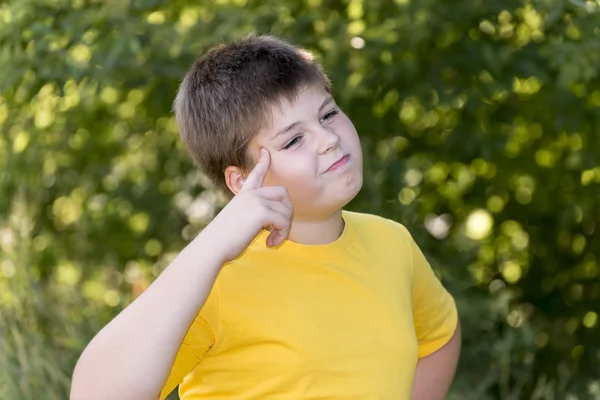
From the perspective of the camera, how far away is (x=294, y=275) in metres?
1.98

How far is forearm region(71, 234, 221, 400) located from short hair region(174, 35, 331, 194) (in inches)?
14.6

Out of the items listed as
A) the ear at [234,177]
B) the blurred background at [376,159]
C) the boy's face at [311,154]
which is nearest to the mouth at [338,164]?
the boy's face at [311,154]

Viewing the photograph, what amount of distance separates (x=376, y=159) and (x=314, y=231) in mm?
1729

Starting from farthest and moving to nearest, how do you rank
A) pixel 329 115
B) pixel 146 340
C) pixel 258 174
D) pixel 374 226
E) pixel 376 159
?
pixel 376 159 → pixel 374 226 → pixel 329 115 → pixel 258 174 → pixel 146 340

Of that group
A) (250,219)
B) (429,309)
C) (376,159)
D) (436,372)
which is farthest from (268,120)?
(376,159)

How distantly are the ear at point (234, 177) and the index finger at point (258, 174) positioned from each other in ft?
0.41

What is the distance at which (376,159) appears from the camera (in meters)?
3.78

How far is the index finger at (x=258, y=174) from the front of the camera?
189cm

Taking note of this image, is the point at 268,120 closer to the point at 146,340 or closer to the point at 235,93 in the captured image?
the point at 235,93

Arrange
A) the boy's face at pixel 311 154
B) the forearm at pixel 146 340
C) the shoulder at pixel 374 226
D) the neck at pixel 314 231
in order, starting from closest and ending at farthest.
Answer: the forearm at pixel 146 340 → the boy's face at pixel 311 154 → the neck at pixel 314 231 → the shoulder at pixel 374 226

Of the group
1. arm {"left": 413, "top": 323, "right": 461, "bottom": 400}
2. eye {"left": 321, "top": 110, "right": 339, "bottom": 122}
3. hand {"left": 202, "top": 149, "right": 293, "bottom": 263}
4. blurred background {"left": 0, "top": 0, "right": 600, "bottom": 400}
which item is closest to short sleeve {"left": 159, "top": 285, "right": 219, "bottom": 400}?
hand {"left": 202, "top": 149, "right": 293, "bottom": 263}

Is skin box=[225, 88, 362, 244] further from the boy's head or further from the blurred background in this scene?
the blurred background

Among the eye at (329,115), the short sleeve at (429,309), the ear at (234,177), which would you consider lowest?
the short sleeve at (429,309)

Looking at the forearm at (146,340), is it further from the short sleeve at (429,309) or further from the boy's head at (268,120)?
the short sleeve at (429,309)
